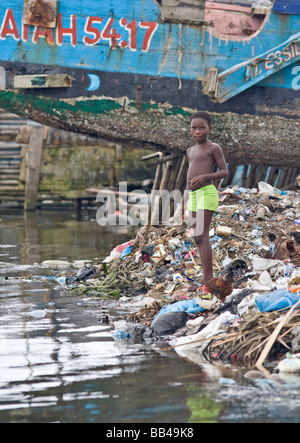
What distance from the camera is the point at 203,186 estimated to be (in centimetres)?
575

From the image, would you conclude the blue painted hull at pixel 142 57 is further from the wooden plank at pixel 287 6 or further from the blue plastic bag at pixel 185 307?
the blue plastic bag at pixel 185 307

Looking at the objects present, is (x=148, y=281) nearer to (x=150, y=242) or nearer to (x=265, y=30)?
(x=150, y=242)

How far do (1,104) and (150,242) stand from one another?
367cm

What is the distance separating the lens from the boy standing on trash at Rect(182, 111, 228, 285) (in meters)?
5.71

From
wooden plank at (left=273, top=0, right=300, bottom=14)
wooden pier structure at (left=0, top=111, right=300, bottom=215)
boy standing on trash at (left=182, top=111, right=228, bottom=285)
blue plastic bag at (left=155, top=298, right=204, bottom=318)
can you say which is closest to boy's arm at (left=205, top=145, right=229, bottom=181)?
boy standing on trash at (left=182, top=111, right=228, bottom=285)

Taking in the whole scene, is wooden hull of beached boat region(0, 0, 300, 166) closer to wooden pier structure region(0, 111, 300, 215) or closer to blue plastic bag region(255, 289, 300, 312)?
wooden pier structure region(0, 111, 300, 215)

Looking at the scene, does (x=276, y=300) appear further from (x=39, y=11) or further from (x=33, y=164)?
(x=33, y=164)

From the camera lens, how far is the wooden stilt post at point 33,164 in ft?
52.4

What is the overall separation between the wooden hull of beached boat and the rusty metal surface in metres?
0.01

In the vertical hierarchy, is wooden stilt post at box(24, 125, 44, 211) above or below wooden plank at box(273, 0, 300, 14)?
below

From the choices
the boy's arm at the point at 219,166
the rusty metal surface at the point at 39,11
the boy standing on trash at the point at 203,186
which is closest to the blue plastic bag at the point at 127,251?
the boy standing on trash at the point at 203,186

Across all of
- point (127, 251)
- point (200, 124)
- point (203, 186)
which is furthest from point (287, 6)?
point (203, 186)

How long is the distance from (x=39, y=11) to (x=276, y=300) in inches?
247

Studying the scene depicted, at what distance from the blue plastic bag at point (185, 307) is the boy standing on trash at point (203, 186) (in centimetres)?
60
